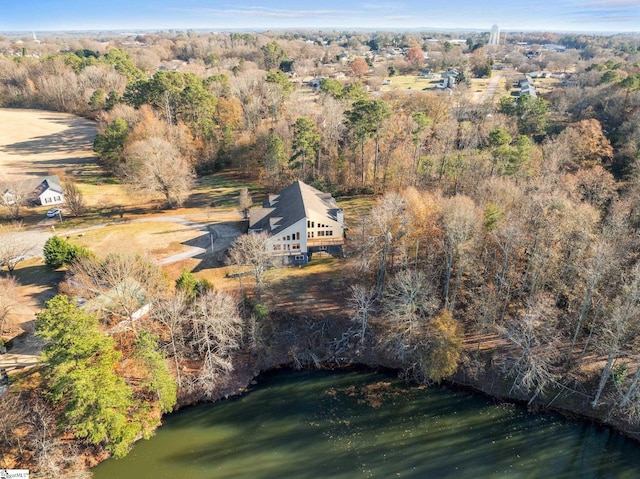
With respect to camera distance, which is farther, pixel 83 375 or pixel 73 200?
pixel 73 200

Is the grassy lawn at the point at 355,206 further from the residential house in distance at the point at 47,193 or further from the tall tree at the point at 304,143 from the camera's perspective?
the residential house in distance at the point at 47,193

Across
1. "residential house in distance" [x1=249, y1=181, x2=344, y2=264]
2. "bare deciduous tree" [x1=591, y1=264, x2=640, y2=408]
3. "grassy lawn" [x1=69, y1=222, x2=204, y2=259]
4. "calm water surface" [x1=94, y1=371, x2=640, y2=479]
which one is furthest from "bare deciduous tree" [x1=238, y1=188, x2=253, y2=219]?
"bare deciduous tree" [x1=591, y1=264, x2=640, y2=408]

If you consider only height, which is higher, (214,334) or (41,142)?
(41,142)

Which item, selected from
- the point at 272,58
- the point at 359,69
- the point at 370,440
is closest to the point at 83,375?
the point at 370,440

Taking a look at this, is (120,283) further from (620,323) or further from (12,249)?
(620,323)

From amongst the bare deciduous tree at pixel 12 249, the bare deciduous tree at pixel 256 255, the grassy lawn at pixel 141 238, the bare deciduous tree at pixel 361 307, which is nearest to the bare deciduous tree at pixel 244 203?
the grassy lawn at pixel 141 238
